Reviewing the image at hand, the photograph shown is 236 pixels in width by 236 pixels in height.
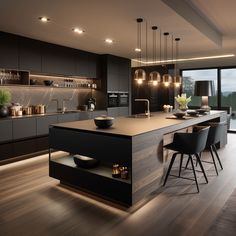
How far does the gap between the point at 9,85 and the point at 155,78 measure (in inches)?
Result: 115

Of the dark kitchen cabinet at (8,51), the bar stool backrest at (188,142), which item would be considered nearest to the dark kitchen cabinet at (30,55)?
the dark kitchen cabinet at (8,51)

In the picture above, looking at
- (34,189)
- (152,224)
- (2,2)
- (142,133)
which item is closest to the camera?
(152,224)

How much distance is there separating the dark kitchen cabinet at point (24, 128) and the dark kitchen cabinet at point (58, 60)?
1268mm

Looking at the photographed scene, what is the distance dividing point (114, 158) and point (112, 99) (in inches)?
184

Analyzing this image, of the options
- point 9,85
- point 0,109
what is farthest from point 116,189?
point 9,85

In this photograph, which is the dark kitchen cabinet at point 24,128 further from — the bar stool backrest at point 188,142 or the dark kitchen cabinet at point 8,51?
the bar stool backrest at point 188,142

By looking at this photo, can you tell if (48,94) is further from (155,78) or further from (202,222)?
(202,222)

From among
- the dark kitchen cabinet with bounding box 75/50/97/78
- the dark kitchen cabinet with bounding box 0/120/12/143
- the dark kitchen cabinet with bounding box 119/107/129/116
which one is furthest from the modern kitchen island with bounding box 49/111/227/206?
the dark kitchen cabinet with bounding box 119/107/129/116

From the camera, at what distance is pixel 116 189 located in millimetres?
2793

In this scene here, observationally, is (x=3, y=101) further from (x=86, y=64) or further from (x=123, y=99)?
(x=123, y=99)

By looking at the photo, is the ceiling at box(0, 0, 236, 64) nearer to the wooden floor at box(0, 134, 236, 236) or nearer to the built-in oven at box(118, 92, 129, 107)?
the built-in oven at box(118, 92, 129, 107)

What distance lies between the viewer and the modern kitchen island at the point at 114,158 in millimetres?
2682

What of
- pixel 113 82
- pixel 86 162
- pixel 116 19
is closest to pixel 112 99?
pixel 113 82

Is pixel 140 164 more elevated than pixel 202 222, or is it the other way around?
pixel 140 164
